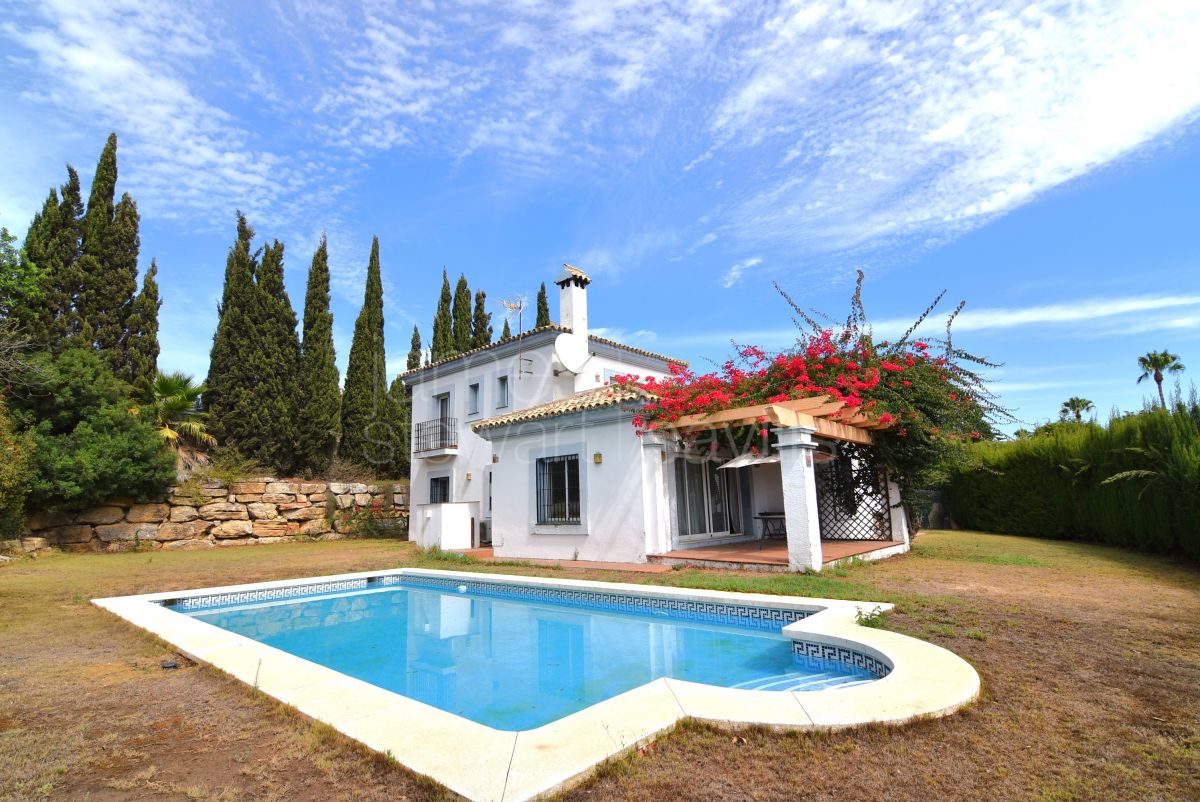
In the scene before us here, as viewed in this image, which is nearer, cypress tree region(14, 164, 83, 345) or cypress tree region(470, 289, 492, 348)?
cypress tree region(14, 164, 83, 345)

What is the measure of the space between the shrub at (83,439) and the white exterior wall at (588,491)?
10.4m

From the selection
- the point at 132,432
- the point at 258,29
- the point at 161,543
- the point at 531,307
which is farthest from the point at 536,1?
the point at 531,307

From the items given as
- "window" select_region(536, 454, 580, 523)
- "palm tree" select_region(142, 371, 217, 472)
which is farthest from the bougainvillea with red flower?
"palm tree" select_region(142, 371, 217, 472)

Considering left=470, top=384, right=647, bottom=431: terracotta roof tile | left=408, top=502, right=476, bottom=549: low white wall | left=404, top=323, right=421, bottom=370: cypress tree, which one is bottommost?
left=408, top=502, right=476, bottom=549: low white wall

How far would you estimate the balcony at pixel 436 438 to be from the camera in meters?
22.4

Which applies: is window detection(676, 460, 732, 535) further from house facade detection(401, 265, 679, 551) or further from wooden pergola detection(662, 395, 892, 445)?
house facade detection(401, 265, 679, 551)

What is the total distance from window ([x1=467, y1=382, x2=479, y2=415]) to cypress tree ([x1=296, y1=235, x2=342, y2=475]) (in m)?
6.85

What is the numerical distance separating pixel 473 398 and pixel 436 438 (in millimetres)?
2194

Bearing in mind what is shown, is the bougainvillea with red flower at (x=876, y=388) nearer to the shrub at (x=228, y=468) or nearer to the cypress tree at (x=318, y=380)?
the shrub at (x=228, y=468)

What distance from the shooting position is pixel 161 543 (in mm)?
17906

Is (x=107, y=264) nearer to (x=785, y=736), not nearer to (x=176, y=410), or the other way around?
(x=176, y=410)

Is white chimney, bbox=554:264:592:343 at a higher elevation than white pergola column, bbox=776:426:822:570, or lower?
higher

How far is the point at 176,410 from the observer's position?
1980 centimetres

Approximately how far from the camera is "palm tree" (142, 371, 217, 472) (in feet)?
64.2
